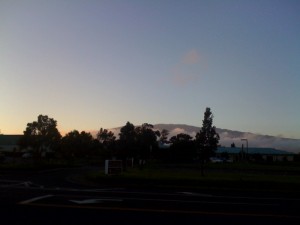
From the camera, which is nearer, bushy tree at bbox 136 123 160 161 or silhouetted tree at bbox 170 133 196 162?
bushy tree at bbox 136 123 160 161

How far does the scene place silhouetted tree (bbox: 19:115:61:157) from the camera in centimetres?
5509

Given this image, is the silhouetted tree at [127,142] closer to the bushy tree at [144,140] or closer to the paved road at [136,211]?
the bushy tree at [144,140]

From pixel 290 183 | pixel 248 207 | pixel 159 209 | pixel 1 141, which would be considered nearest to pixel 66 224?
pixel 159 209

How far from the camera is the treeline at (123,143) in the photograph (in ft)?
133

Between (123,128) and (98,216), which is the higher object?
(123,128)

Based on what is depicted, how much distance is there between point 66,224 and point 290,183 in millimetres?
18085

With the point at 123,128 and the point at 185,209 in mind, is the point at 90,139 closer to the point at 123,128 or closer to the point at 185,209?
the point at 123,128

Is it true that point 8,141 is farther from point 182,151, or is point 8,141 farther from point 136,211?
point 136,211

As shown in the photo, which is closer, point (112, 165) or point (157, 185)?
point (157, 185)

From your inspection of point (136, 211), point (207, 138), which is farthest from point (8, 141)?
point (136, 211)

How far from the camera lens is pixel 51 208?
14.2 m

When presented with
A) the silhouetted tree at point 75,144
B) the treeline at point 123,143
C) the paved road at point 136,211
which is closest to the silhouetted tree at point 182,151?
the treeline at point 123,143

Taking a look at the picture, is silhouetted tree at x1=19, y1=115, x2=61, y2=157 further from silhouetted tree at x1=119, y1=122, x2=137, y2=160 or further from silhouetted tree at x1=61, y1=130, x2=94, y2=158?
Result: silhouetted tree at x1=61, y1=130, x2=94, y2=158

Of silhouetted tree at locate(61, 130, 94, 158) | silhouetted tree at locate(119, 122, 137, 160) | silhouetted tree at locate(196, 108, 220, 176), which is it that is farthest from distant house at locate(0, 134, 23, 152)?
silhouetted tree at locate(196, 108, 220, 176)
